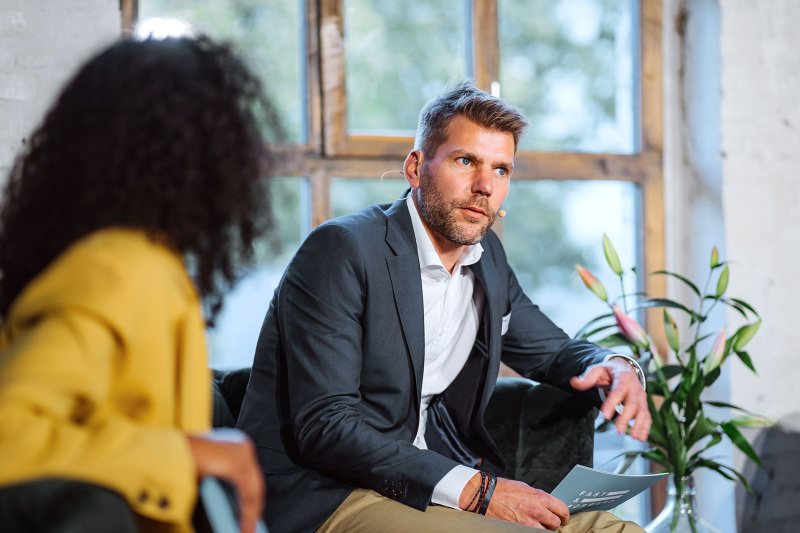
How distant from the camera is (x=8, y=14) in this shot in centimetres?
209

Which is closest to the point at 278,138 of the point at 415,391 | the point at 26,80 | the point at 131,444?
the point at 131,444

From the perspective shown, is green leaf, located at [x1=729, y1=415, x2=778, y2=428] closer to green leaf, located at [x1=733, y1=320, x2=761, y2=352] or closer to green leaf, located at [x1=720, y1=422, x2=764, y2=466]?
green leaf, located at [x1=720, y1=422, x2=764, y2=466]

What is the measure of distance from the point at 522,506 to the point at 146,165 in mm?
978

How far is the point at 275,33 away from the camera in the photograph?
2506 millimetres

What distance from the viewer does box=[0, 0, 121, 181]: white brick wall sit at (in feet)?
6.86

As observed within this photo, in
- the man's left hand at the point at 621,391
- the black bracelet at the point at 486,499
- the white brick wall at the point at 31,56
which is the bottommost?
the black bracelet at the point at 486,499

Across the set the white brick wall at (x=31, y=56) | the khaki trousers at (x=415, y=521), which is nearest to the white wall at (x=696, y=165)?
the khaki trousers at (x=415, y=521)

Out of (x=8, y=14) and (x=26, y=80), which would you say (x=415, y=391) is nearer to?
(x=26, y=80)

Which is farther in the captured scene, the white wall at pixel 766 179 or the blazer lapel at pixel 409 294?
the white wall at pixel 766 179

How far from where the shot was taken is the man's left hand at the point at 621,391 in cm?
157

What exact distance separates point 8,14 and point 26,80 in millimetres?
183

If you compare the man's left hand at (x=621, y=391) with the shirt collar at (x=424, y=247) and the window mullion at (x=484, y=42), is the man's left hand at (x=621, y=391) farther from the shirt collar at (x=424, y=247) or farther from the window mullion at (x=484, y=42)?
the window mullion at (x=484, y=42)

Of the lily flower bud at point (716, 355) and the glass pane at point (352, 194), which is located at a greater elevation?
the glass pane at point (352, 194)

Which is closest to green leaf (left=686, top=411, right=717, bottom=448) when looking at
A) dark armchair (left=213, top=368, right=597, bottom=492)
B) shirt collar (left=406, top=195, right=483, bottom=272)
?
dark armchair (left=213, top=368, right=597, bottom=492)
